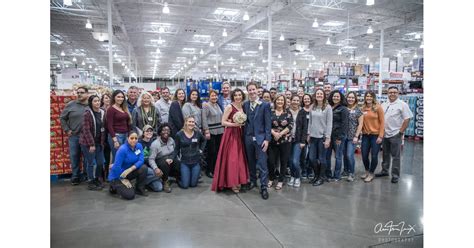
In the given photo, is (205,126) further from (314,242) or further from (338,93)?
(314,242)

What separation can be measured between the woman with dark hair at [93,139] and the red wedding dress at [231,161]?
190cm

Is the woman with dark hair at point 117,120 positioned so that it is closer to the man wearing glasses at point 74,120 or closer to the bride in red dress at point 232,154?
the man wearing glasses at point 74,120

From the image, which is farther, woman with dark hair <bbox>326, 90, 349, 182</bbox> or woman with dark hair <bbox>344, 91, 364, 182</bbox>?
woman with dark hair <bbox>344, 91, 364, 182</bbox>

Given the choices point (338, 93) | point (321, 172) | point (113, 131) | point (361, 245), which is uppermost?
point (338, 93)

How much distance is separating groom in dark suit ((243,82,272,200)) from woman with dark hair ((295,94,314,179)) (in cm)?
67

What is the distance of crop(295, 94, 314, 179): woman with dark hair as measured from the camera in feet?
14.9

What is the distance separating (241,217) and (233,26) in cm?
1434

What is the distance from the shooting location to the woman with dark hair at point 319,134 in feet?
15.0

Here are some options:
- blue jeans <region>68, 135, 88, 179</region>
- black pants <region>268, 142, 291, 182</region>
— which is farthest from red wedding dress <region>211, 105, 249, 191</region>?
blue jeans <region>68, 135, 88, 179</region>

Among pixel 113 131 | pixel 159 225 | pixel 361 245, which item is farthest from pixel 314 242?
pixel 113 131

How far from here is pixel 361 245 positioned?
281 centimetres

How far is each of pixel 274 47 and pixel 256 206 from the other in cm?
2000

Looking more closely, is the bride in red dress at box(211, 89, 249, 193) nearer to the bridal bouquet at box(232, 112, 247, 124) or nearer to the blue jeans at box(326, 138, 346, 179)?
the bridal bouquet at box(232, 112, 247, 124)

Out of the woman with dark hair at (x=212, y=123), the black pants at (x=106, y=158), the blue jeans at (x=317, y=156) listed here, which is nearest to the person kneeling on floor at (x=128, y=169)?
the black pants at (x=106, y=158)
